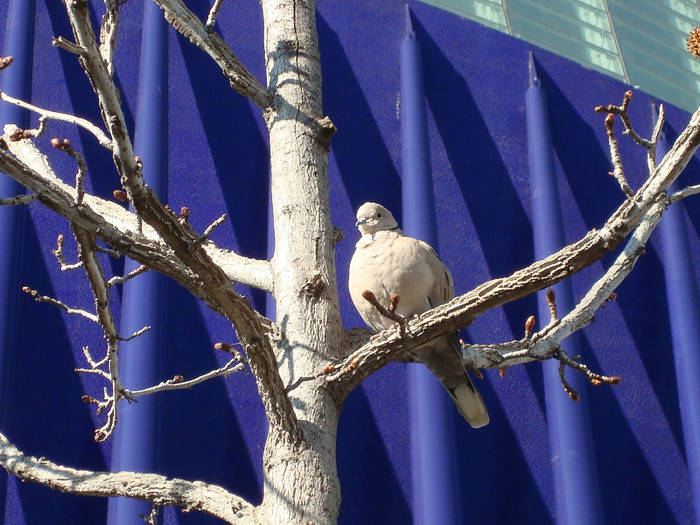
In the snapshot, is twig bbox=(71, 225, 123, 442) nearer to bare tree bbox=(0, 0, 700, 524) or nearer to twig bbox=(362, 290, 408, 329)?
bare tree bbox=(0, 0, 700, 524)

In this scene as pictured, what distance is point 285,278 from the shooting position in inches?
125

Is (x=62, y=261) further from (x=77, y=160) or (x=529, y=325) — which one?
(x=529, y=325)

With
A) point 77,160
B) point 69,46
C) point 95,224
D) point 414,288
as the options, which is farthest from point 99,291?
point 414,288

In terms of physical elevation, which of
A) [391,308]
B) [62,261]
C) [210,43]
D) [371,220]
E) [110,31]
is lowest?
[391,308]

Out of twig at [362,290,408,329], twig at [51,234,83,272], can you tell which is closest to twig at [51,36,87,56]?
twig at [51,234,83,272]

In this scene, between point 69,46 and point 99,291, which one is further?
point 99,291

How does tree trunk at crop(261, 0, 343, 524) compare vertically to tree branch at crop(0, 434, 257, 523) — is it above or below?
above

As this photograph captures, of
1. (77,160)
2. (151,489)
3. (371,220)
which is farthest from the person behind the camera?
(371,220)

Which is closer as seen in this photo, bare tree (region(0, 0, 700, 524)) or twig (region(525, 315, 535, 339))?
bare tree (region(0, 0, 700, 524))

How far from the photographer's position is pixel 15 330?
4.55m

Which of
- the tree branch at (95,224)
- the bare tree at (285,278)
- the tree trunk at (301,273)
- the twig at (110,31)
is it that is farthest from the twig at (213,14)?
the tree branch at (95,224)

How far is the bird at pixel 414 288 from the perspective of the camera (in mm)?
3619

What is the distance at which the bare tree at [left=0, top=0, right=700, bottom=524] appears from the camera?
8.07 feet

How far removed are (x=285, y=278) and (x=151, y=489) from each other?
90 cm
